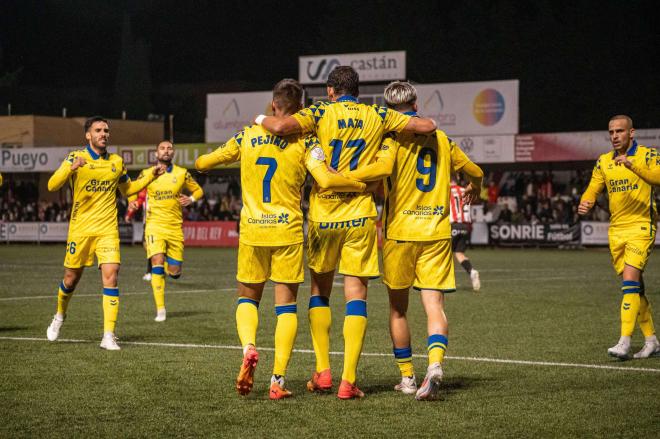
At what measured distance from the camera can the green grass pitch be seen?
271 inches

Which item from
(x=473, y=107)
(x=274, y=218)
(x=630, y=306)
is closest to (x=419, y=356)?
(x=630, y=306)

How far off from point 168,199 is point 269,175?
25.5 feet

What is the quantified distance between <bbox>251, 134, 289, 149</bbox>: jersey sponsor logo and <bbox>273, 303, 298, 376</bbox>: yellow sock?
1.25 metres

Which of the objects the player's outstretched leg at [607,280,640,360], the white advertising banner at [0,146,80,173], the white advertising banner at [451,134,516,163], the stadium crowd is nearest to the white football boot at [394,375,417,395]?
the player's outstretched leg at [607,280,640,360]

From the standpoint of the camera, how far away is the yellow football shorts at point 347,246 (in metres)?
7.84

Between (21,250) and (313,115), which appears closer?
(313,115)

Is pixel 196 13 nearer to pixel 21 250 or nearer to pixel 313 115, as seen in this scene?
pixel 21 250

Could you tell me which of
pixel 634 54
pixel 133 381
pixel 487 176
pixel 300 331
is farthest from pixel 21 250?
pixel 634 54

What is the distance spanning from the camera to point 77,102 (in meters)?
92.9

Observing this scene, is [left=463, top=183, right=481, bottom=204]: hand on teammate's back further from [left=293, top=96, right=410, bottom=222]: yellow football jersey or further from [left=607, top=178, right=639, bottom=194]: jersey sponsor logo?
[left=607, top=178, right=639, bottom=194]: jersey sponsor logo

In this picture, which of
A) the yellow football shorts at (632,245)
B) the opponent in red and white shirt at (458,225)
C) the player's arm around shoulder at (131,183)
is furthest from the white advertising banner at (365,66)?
the yellow football shorts at (632,245)

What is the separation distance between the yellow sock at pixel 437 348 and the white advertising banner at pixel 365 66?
36.4 m

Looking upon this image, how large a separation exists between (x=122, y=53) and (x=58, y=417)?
327 ft

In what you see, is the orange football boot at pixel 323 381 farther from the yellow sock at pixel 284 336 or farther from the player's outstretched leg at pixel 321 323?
the yellow sock at pixel 284 336
